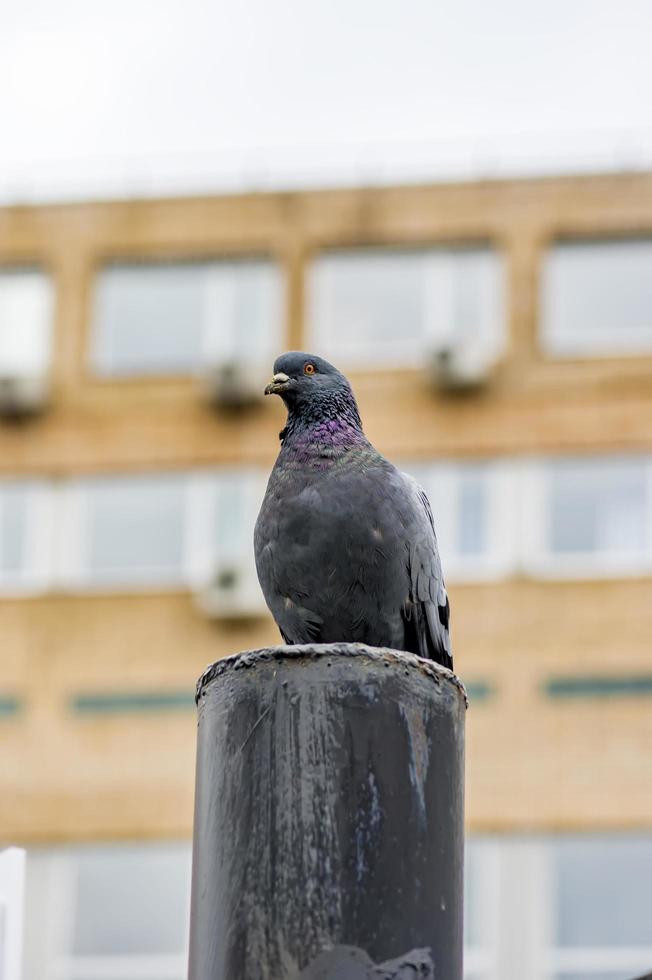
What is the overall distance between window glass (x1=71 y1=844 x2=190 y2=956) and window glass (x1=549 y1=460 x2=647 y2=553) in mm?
6095

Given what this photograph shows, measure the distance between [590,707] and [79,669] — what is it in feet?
20.3

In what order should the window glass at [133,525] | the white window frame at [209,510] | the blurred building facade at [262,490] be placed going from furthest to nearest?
the window glass at [133,525] → the white window frame at [209,510] → the blurred building facade at [262,490]

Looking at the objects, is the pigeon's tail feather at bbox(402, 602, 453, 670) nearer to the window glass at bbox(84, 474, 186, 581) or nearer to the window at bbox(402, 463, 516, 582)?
the window at bbox(402, 463, 516, 582)

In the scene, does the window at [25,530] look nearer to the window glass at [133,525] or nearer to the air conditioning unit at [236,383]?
the window glass at [133,525]

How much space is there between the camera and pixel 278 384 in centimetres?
790

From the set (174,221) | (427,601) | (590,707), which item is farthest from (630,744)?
(427,601)

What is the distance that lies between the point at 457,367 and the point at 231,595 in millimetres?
A: 3989

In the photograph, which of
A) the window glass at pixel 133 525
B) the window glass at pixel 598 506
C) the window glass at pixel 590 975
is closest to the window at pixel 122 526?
the window glass at pixel 133 525

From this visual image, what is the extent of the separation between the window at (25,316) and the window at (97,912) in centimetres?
686

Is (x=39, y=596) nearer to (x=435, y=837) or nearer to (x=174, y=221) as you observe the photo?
(x=174, y=221)

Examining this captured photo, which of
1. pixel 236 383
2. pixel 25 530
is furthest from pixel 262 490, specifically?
pixel 25 530

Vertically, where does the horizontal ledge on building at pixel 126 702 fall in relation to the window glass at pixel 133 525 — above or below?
below

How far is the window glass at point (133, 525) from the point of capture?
96.2 ft

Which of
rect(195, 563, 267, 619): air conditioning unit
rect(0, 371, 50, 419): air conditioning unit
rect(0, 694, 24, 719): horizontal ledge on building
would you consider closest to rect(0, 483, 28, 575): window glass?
rect(0, 371, 50, 419): air conditioning unit
